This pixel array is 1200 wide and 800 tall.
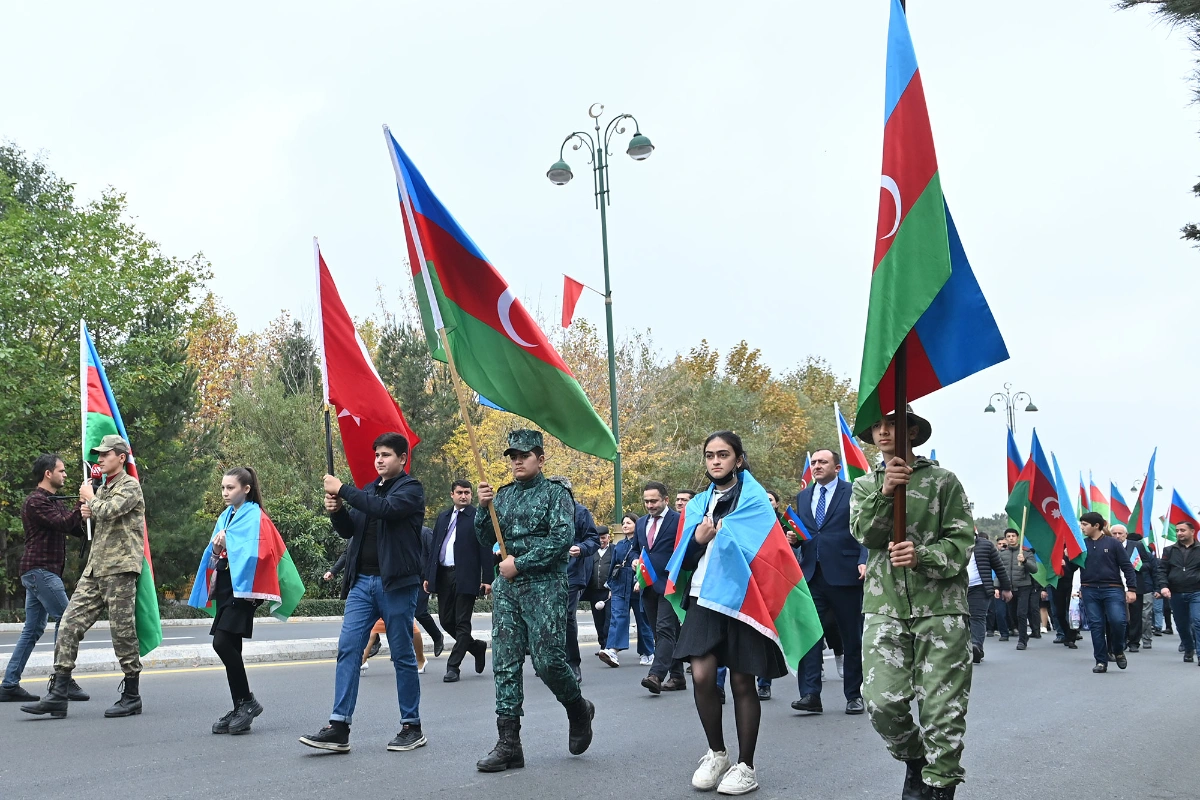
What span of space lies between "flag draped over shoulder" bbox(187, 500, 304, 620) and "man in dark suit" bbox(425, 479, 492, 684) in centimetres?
355

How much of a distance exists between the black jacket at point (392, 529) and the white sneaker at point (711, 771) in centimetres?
230

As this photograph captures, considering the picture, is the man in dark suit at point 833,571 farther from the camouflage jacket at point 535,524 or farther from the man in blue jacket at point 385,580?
the man in blue jacket at point 385,580

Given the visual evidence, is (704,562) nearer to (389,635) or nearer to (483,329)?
(483,329)

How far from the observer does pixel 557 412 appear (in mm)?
7051

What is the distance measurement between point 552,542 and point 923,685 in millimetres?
2372

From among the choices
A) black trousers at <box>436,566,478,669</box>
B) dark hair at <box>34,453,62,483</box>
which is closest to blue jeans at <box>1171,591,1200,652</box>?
black trousers at <box>436,566,478,669</box>

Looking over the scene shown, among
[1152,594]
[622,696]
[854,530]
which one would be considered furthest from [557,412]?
[1152,594]

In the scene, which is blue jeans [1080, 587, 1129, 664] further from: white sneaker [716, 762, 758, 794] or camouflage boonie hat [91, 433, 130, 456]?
camouflage boonie hat [91, 433, 130, 456]

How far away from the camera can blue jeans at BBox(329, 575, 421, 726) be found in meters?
6.94

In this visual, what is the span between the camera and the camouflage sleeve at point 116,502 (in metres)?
8.61

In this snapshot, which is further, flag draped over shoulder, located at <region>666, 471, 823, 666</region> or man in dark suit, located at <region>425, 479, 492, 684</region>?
man in dark suit, located at <region>425, 479, 492, 684</region>

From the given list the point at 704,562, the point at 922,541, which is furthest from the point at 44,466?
the point at 922,541

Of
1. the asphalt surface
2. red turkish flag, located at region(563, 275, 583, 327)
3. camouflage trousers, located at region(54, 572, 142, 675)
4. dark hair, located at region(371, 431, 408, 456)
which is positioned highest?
red turkish flag, located at region(563, 275, 583, 327)

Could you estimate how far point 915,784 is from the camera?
5.24m
